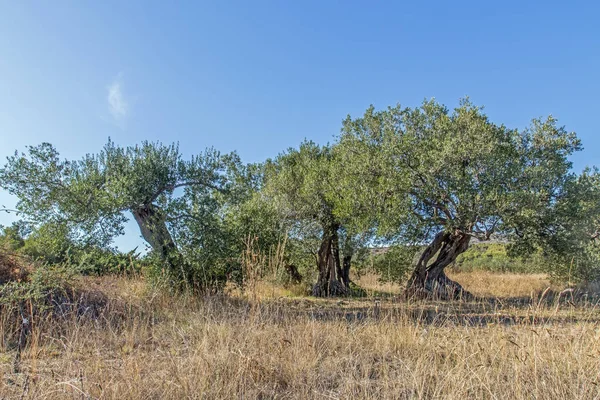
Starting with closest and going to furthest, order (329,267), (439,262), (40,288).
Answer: (40,288) < (439,262) < (329,267)

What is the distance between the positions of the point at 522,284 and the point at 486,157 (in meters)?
9.15

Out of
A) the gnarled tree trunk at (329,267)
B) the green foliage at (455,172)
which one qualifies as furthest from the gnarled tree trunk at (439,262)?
the gnarled tree trunk at (329,267)

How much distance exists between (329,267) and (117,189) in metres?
9.42

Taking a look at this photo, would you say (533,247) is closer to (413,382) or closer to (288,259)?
(288,259)

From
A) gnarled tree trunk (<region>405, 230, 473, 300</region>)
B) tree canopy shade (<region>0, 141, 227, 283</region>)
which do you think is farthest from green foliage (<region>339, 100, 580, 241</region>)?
tree canopy shade (<region>0, 141, 227, 283</region>)

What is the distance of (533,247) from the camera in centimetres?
1125

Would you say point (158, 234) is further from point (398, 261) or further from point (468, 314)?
point (398, 261)

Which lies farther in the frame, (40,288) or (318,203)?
(318,203)

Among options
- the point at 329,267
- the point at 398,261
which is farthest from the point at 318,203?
the point at 398,261

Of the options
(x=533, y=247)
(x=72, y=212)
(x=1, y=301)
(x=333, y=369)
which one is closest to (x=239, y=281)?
(x=72, y=212)

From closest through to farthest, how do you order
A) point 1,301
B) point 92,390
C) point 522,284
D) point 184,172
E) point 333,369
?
point 92,390
point 333,369
point 1,301
point 184,172
point 522,284

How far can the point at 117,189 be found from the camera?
7.61 meters

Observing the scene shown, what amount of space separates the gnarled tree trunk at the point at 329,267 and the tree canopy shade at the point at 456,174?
10.8ft

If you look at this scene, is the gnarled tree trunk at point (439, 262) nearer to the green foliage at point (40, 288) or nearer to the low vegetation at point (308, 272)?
the low vegetation at point (308, 272)
